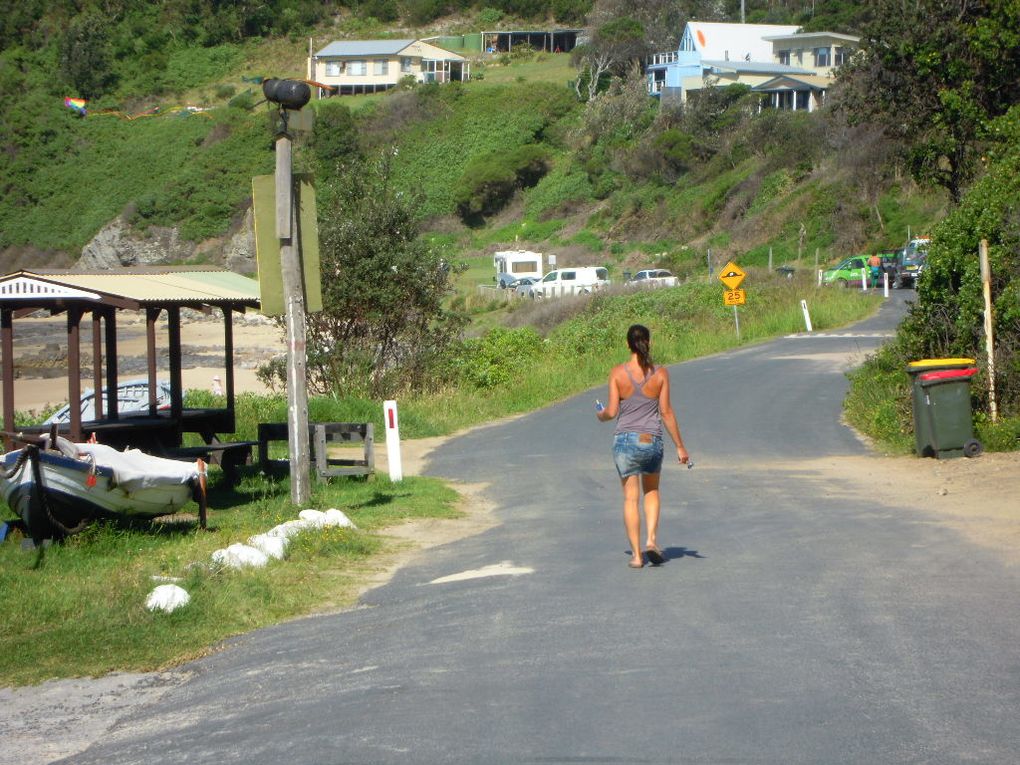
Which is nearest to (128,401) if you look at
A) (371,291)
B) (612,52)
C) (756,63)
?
(371,291)

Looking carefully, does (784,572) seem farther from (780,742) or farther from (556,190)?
(556,190)

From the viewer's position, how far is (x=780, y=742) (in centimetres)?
560

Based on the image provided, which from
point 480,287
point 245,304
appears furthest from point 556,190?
point 245,304

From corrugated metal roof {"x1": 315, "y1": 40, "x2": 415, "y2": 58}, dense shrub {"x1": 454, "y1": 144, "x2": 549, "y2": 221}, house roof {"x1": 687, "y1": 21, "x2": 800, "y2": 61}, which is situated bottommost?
dense shrub {"x1": 454, "y1": 144, "x2": 549, "y2": 221}

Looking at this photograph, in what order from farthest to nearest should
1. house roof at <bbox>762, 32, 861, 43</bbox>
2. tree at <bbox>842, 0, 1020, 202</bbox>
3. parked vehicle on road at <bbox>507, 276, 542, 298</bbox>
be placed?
house roof at <bbox>762, 32, 861, 43</bbox>, parked vehicle on road at <bbox>507, 276, 542, 298</bbox>, tree at <bbox>842, 0, 1020, 202</bbox>

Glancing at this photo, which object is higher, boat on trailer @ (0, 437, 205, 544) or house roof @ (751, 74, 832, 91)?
house roof @ (751, 74, 832, 91)

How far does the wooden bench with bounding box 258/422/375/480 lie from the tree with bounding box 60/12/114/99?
10936 cm

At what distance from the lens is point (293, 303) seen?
40.9 ft

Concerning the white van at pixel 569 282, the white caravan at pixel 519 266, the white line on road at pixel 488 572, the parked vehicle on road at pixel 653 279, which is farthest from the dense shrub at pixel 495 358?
the white caravan at pixel 519 266

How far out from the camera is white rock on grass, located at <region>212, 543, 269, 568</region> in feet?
32.6

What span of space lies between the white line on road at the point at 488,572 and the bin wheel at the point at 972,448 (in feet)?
25.2

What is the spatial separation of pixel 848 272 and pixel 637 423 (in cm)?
4542

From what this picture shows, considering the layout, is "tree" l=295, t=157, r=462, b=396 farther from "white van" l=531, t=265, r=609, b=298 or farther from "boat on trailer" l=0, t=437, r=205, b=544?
"white van" l=531, t=265, r=609, b=298

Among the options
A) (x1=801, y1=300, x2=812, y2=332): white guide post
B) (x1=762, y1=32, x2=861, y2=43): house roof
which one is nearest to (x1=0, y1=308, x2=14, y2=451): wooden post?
(x1=801, y1=300, x2=812, y2=332): white guide post
